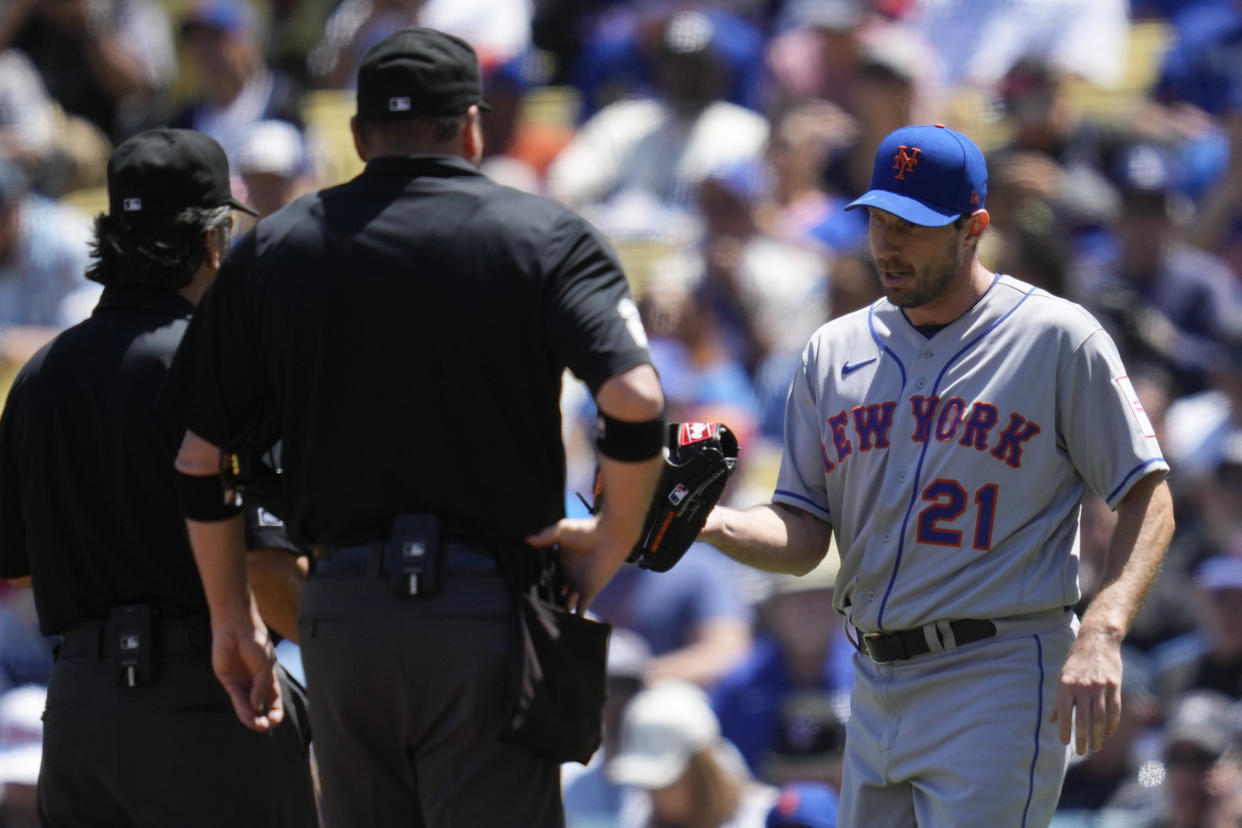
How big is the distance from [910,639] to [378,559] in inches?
44.9

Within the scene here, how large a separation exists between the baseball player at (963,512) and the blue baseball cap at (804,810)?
5.10ft

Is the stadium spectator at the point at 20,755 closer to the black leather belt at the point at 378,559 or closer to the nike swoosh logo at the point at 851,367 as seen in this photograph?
the black leather belt at the point at 378,559

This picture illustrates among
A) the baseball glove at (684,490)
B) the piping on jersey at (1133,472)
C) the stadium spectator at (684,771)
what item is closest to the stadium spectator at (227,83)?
the stadium spectator at (684,771)

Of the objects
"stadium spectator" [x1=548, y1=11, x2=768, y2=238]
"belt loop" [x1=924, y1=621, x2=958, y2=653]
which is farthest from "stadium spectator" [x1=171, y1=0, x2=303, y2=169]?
"belt loop" [x1=924, y1=621, x2=958, y2=653]

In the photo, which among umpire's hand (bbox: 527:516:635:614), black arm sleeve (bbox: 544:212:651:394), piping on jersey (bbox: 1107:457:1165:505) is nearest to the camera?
black arm sleeve (bbox: 544:212:651:394)

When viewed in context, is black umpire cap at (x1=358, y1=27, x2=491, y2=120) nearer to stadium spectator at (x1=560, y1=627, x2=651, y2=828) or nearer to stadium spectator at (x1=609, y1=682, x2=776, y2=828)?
stadium spectator at (x1=609, y1=682, x2=776, y2=828)

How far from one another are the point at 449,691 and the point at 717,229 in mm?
5463

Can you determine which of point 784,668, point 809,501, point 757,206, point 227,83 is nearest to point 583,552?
point 809,501

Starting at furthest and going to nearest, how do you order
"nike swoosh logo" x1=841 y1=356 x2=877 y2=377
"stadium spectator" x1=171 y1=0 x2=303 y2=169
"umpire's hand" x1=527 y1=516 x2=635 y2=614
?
"stadium spectator" x1=171 y1=0 x2=303 y2=169 < "nike swoosh logo" x1=841 y1=356 x2=877 y2=377 < "umpire's hand" x1=527 y1=516 x2=635 y2=614

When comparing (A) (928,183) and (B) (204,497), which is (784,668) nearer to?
(A) (928,183)

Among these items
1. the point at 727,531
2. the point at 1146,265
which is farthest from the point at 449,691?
the point at 1146,265

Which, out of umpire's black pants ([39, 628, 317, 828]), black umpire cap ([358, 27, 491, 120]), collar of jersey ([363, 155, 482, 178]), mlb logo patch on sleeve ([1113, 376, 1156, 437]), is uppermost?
black umpire cap ([358, 27, 491, 120])

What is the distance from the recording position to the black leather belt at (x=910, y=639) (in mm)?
3664

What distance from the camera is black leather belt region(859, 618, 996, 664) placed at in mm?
3664
